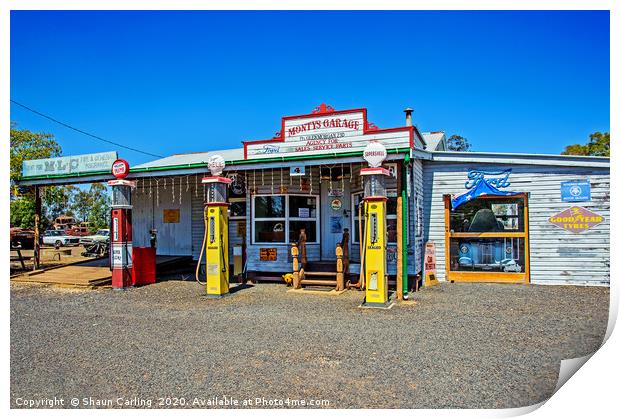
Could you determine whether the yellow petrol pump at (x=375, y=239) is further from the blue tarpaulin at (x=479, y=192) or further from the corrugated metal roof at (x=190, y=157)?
the corrugated metal roof at (x=190, y=157)

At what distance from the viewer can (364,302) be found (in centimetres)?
938

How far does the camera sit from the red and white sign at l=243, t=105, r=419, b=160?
462 inches

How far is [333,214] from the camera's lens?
12.8 m

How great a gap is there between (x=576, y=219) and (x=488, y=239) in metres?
2.03

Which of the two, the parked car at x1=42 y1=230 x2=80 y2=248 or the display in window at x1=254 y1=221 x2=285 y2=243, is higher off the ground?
the display in window at x1=254 y1=221 x2=285 y2=243

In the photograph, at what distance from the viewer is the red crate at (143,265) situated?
12.8 meters

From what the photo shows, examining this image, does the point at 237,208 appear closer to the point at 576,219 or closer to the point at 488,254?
the point at 488,254

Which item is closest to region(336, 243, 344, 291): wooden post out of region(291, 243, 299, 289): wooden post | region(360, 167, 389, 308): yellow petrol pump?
region(291, 243, 299, 289): wooden post

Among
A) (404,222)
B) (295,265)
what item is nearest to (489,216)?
(404,222)

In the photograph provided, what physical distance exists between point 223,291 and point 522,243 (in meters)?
7.35

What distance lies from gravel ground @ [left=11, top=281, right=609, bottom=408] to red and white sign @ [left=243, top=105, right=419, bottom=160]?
3864 mm

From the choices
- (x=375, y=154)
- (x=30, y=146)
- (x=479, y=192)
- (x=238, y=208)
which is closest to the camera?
(x=375, y=154)

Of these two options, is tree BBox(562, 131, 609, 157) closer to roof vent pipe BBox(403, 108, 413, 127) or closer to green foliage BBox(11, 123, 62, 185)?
roof vent pipe BBox(403, 108, 413, 127)

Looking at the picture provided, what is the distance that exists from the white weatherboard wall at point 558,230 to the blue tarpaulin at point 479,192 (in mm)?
165
